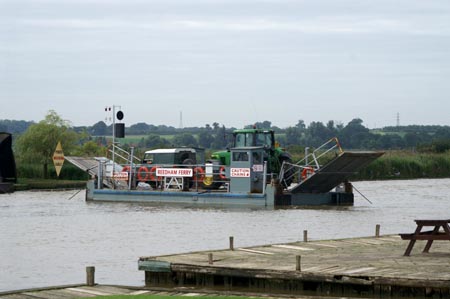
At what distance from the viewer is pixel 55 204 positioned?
5462 cm

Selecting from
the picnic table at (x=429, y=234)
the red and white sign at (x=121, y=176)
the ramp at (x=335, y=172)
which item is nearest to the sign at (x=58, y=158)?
the red and white sign at (x=121, y=176)

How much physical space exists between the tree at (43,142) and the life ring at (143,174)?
26.7m

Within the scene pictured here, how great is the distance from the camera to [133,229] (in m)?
39.7

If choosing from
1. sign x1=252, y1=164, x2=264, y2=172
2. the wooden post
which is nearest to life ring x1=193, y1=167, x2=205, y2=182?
sign x1=252, y1=164, x2=264, y2=172

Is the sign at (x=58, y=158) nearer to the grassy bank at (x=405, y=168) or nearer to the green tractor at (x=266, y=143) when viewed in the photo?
the green tractor at (x=266, y=143)

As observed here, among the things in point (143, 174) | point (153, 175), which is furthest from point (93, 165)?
point (153, 175)

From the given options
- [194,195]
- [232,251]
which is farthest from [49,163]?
[232,251]

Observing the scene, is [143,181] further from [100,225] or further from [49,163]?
[49,163]

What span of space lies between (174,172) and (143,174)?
332 cm

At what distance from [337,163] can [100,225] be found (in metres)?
11.3

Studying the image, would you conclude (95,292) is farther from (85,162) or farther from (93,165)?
(85,162)

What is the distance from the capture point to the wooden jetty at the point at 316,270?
20.1m

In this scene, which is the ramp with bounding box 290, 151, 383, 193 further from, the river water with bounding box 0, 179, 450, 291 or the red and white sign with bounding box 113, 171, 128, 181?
the red and white sign with bounding box 113, 171, 128, 181

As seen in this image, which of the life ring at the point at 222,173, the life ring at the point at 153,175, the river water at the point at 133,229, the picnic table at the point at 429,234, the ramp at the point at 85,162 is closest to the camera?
the picnic table at the point at 429,234
